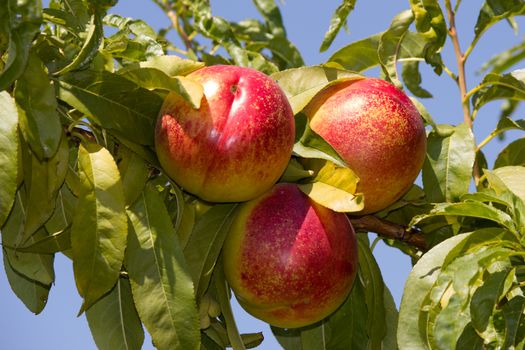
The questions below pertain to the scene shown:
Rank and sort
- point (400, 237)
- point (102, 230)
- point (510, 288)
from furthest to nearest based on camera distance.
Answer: point (400, 237) < point (510, 288) < point (102, 230)

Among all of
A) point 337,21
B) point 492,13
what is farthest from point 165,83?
point 492,13

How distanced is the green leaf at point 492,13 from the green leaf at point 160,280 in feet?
3.47

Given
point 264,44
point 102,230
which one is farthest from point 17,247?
point 264,44

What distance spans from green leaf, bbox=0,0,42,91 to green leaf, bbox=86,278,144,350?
583mm

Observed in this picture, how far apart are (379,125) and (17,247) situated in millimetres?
737

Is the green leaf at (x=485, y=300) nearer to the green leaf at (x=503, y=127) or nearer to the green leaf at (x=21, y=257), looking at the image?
the green leaf at (x=503, y=127)

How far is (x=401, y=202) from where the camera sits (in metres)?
1.87

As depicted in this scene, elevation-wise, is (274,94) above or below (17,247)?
above

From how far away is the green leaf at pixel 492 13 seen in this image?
2.16m

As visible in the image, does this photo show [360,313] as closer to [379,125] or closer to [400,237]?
[400,237]

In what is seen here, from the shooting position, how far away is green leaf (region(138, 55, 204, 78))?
1.61 m

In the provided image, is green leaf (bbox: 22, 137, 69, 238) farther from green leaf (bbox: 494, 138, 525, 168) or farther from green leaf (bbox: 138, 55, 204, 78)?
green leaf (bbox: 494, 138, 525, 168)

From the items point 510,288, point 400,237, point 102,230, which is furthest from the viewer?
point 400,237

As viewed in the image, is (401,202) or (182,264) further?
(401,202)
